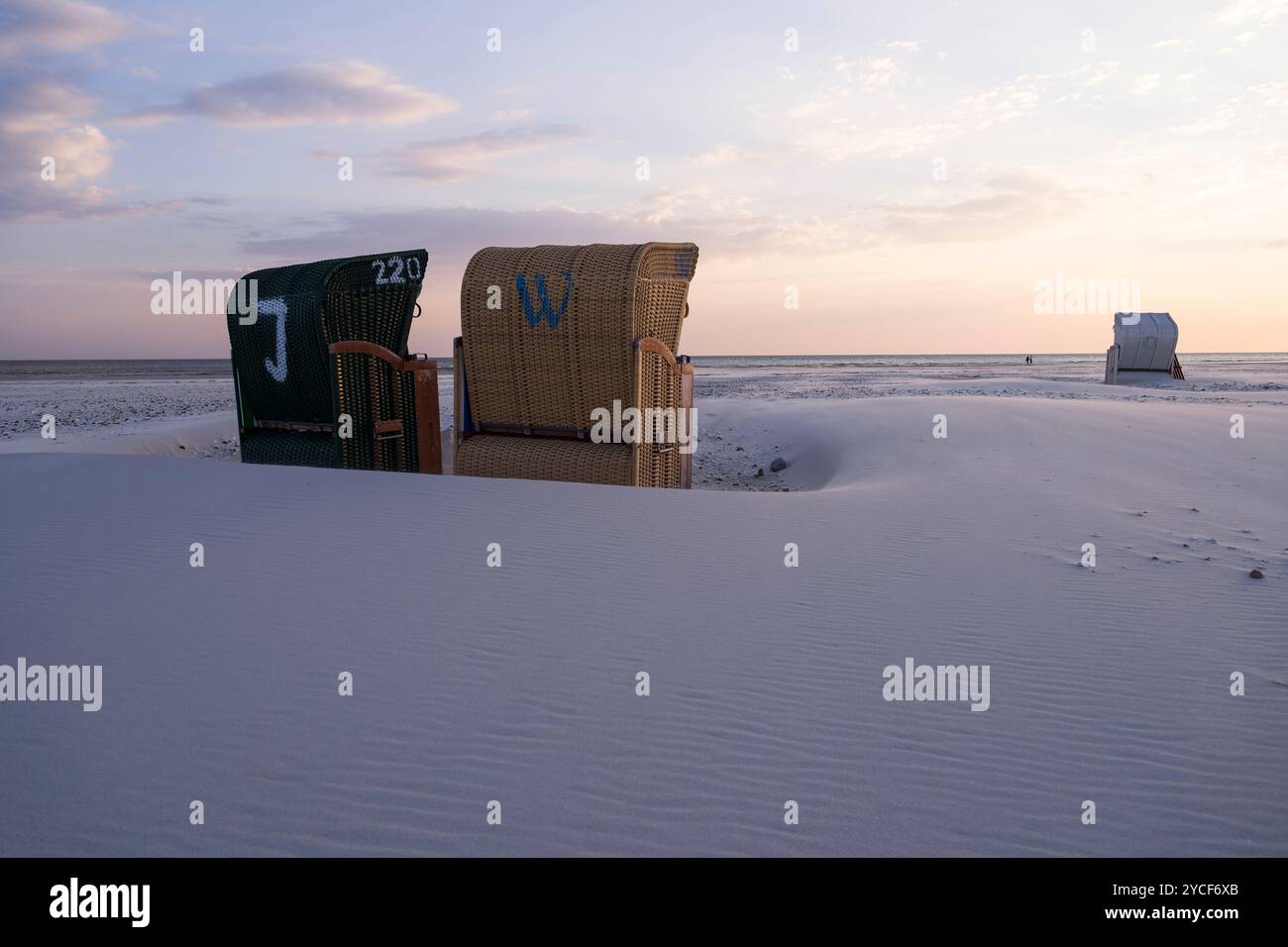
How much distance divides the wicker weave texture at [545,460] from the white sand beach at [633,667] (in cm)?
77

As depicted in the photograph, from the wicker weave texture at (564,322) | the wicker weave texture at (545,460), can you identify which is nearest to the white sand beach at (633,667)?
the wicker weave texture at (545,460)

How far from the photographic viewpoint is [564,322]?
30.0 feet

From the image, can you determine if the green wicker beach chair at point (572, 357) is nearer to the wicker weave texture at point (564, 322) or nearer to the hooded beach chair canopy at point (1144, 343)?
the wicker weave texture at point (564, 322)

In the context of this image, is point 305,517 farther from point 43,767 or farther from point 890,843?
point 890,843

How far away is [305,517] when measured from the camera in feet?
23.9

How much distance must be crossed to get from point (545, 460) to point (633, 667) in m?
5.38

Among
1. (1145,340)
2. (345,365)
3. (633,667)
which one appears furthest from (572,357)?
(1145,340)

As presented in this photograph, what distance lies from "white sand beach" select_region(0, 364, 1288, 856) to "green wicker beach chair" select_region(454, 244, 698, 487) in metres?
1.04

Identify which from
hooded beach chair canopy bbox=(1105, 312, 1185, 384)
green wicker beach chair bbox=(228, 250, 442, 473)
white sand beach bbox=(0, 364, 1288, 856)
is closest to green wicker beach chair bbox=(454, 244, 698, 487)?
white sand beach bbox=(0, 364, 1288, 856)

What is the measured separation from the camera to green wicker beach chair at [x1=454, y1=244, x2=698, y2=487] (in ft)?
29.4

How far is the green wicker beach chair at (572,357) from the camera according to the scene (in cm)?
895

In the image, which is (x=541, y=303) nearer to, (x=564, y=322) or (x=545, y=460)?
(x=564, y=322)

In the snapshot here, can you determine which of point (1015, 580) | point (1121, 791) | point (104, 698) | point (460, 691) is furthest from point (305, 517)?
point (1121, 791)
